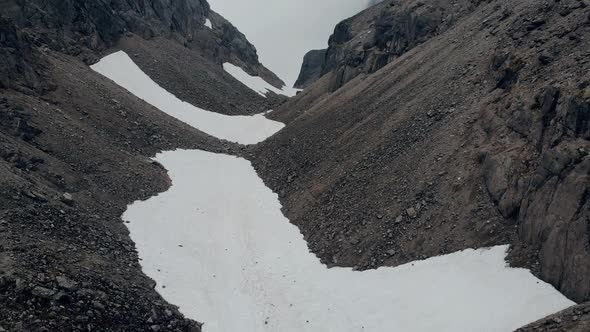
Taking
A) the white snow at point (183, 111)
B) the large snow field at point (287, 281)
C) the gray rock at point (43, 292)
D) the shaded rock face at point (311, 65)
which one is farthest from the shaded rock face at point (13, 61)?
the shaded rock face at point (311, 65)

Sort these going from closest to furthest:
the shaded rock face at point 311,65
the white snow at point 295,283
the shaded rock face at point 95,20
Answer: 1. the white snow at point 295,283
2. the shaded rock face at point 95,20
3. the shaded rock face at point 311,65

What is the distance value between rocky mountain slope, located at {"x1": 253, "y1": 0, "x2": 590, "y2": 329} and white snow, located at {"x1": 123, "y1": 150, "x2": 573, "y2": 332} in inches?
38.1

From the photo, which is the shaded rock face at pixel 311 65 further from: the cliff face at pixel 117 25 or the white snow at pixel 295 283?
the white snow at pixel 295 283

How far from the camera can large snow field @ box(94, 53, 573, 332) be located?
53.3 feet

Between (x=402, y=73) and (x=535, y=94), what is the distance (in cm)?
1917

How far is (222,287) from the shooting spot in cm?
2114

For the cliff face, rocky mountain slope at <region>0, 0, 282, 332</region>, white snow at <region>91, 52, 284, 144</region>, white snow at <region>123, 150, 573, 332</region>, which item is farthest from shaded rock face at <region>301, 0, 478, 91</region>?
the cliff face

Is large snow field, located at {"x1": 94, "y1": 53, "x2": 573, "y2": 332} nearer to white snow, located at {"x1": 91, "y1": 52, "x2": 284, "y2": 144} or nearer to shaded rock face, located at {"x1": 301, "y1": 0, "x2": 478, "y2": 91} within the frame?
white snow, located at {"x1": 91, "y1": 52, "x2": 284, "y2": 144}

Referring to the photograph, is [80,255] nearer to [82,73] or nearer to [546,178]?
[546,178]

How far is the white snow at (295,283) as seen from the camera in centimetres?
1617

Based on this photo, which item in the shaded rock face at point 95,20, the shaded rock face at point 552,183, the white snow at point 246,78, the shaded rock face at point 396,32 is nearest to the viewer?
the shaded rock face at point 552,183

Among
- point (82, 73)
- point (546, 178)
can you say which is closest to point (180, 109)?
→ point (82, 73)

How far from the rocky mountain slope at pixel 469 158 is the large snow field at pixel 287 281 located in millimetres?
→ 986

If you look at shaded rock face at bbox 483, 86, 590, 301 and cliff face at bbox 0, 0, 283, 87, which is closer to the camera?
shaded rock face at bbox 483, 86, 590, 301
